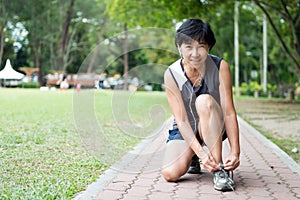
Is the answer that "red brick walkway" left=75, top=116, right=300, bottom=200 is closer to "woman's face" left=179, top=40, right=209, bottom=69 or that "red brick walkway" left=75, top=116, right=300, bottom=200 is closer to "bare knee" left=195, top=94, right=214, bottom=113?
"bare knee" left=195, top=94, right=214, bottom=113

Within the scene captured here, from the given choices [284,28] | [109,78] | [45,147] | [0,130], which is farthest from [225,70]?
[284,28]

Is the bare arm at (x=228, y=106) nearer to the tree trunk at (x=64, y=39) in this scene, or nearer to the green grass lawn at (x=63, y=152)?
the green grass lawn at (x=63, y=152)

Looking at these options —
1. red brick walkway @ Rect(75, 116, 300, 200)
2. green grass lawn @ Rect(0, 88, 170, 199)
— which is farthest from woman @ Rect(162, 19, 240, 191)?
green grass lawn @ Rect(0, 88, 170, 199)

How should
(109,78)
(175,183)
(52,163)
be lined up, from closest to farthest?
(175,183)
(109,78)
(52,163)

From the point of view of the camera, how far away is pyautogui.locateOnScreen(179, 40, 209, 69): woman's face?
3709mm

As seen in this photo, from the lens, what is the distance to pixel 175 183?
3.92 metres

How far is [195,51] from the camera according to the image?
371 cm

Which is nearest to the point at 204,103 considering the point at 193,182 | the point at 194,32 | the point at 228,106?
the point at 228,106

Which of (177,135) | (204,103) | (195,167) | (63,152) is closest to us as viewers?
(204,103)

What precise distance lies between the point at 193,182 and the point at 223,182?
394 millimetres

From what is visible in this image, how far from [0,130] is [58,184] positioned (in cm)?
384

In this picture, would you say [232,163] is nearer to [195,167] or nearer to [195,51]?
[195,167]

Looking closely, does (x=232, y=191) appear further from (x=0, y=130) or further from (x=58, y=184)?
(x=0, y=130)

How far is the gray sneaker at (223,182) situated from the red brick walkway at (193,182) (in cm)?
5
